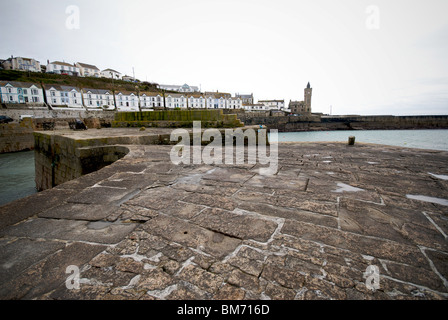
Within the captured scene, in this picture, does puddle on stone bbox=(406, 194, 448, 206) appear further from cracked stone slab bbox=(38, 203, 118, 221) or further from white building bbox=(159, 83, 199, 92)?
white building bbox=(159, 83, 199, 92)

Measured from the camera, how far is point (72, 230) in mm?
1832

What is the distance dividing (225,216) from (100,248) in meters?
1.12

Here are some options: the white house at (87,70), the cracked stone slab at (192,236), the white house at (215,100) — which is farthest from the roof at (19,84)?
the cracked stone slab at (192,236)

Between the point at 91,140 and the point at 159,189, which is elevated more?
the point at 91,140

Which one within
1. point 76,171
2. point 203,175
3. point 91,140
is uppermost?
point 91,140

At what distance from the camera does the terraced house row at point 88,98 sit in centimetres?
4473

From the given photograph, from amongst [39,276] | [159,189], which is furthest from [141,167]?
[39,276]

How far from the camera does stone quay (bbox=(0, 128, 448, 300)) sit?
124cm

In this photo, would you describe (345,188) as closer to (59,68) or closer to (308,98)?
(308,98)

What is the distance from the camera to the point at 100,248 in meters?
1.59

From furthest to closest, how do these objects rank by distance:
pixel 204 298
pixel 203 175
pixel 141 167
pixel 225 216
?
pixel 141 167, pixel 203 175, pixel 225 216, pixel 204 298

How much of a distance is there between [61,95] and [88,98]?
5675 mm

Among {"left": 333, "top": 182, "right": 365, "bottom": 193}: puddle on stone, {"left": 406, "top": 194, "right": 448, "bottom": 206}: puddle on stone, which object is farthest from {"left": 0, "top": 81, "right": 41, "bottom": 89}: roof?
{"left": 406, "top": 194, "right": 448, "bottom": 206}: puddle on stone
